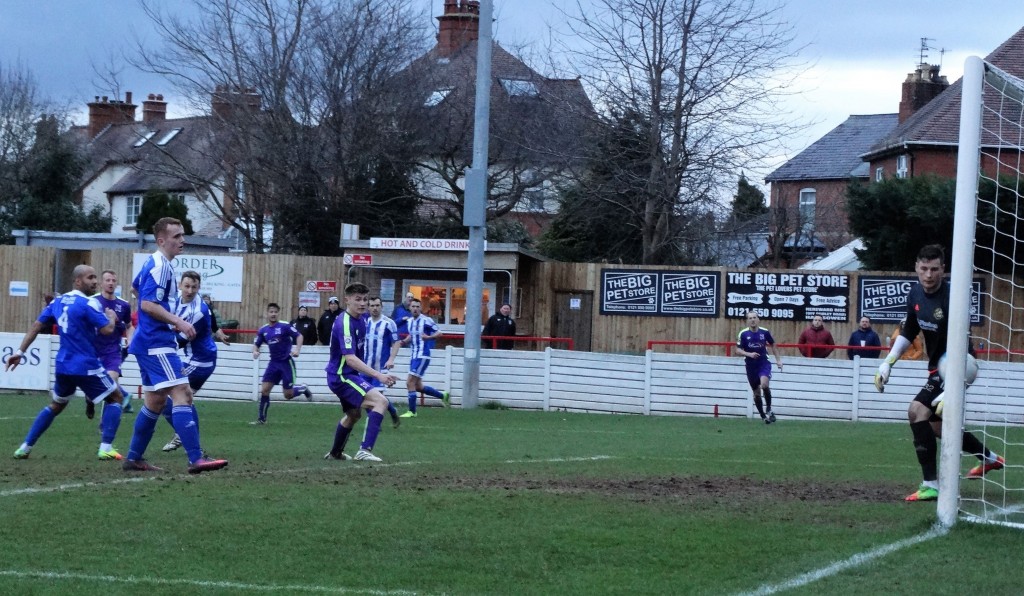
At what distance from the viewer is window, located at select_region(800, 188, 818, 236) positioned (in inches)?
2157

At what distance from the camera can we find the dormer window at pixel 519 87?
42625 mm

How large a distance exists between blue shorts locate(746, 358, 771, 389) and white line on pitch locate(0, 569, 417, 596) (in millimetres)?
16126

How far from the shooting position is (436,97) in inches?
1704

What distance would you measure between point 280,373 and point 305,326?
7.07m

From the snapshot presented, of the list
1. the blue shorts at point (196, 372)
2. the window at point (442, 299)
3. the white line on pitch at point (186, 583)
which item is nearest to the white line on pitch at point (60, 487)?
the white line on pitch at point (186, 583)

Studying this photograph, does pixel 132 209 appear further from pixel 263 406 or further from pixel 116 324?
pixel 116 324

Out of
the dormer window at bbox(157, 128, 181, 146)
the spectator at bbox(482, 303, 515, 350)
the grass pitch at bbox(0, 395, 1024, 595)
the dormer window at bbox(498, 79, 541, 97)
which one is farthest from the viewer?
the dormer window at bbox(157, 128, 181, 146)

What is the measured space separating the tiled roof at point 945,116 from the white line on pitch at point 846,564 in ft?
124

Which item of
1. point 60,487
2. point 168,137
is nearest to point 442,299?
point 60,487

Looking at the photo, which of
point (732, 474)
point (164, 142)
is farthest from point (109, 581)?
point (164, 142)

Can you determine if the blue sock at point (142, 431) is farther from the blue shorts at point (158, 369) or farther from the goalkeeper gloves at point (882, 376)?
the goalkeeper gloves at point (882, 376)

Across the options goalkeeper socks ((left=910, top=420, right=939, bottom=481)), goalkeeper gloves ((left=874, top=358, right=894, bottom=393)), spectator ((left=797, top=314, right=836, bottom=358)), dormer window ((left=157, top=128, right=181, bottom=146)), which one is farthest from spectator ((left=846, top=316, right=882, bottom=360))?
dormer window ((left=157, top=128, right=181, bottom=146))

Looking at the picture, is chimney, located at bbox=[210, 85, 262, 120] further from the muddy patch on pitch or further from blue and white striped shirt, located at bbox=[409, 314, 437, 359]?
the muddy patch on pitch

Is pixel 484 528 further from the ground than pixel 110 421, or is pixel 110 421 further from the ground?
pixel 110 421
